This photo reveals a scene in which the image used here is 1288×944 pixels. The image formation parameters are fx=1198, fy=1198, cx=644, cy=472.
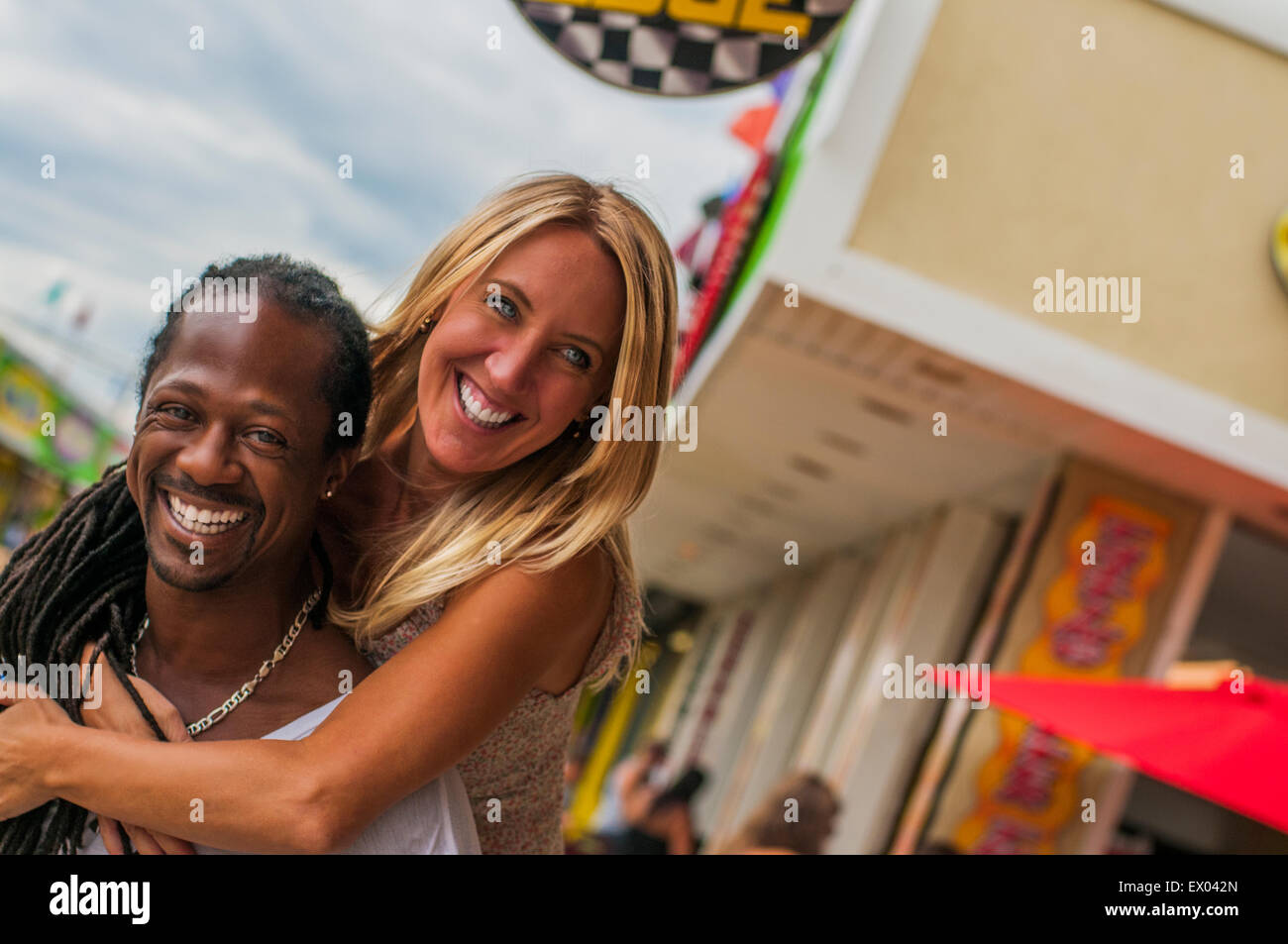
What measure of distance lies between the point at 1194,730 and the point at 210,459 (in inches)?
157

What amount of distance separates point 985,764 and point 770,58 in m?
4.89

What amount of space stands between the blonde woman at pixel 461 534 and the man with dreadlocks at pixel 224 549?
50mm

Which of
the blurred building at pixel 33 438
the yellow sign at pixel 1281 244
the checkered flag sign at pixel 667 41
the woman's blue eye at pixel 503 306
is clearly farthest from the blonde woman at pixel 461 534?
the blurred building at pixel 33 438

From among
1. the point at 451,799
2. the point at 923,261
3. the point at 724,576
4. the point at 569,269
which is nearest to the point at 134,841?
the point at 451,799

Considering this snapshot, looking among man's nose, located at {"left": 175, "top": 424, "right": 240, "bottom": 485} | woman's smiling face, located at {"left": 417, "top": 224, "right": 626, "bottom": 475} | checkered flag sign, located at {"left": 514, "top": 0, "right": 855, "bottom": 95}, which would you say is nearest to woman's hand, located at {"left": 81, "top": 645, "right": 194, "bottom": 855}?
man's nose, located at {"left": 175, "top": 424, "right": 240, "bottom": 485}

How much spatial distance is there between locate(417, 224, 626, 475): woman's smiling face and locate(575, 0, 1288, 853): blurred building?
3581mm

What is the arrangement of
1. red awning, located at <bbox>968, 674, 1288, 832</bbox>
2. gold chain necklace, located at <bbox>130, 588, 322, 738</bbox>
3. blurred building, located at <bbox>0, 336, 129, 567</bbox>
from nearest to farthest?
gold chain necklace, located at <bbox>130, 588, 322, 738</bbox>, red awning, located at <bbox>968, 674, 1288, 832</bbox>, blurred building, located at <bbox>0, 336, 129, 567</bbox>

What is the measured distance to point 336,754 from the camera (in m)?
1.10

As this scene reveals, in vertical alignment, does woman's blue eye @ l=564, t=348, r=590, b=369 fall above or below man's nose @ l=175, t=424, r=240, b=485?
above

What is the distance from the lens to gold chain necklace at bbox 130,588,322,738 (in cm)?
115

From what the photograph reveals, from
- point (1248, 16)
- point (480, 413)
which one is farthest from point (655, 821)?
point (1248, 16)

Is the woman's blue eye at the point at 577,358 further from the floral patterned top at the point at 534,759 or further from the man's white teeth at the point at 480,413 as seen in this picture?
the floral patterned top at the point at 534,759

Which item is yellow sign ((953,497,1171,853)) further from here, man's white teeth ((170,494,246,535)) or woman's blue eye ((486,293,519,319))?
man's white teeth ((170,494,246,535))
